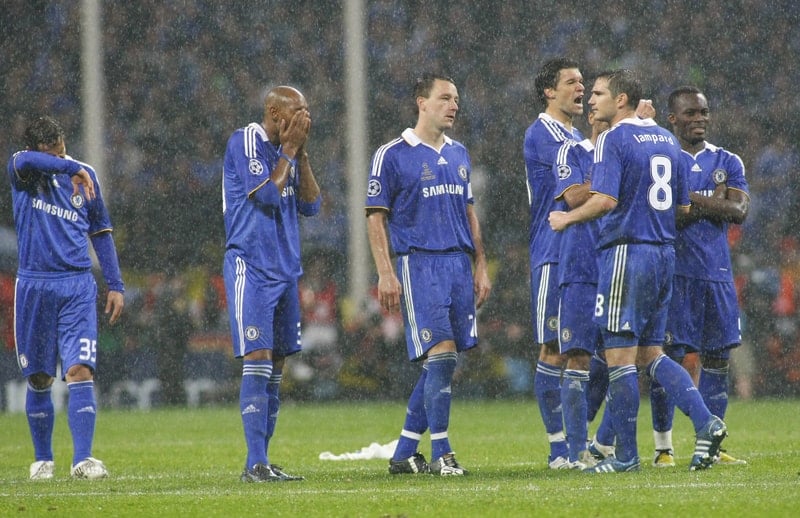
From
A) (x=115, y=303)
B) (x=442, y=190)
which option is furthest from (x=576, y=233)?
(x=115, y=303)

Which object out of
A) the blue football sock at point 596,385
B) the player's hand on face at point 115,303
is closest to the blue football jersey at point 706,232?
the blue football sock at point 596,385

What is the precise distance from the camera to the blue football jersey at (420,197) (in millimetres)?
8016

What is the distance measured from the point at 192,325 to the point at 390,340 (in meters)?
2.56

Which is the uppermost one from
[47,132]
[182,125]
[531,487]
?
[182,125]

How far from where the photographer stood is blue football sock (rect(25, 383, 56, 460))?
8.54 meters

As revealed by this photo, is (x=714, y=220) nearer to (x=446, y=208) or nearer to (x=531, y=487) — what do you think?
(x=446, y=208)

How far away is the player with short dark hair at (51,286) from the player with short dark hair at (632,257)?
2876mm

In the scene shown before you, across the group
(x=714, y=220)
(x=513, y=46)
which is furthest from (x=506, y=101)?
(x=714, y=220)

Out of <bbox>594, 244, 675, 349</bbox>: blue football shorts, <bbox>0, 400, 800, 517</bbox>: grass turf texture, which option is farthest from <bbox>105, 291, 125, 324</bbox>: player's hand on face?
<bbox>594, 244, 675, 349</bbox>: blue football shorts

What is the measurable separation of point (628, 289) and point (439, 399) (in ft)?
3.90

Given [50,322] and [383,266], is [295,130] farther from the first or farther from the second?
[50,322]

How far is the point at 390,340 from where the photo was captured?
16.9 metres

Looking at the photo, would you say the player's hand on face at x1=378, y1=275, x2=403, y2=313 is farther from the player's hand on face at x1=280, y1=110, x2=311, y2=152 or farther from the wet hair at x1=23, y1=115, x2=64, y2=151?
the wet hair at x1=23, y1=115, x2=64, y2=151

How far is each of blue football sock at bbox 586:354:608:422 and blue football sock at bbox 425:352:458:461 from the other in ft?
3.84
